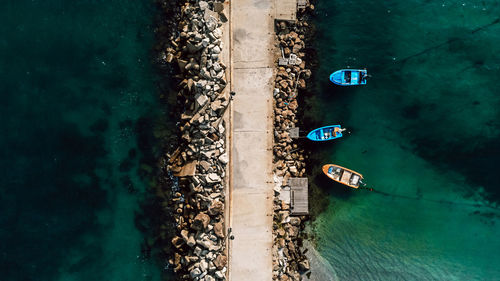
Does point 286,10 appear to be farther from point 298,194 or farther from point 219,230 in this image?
point 219,230

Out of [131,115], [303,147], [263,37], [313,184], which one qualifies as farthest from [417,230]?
[131,115]

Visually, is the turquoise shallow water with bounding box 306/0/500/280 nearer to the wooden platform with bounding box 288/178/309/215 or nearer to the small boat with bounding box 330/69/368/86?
the small boat with bounding box 330/69/368/86

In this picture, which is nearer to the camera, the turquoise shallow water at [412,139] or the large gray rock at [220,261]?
the large gray rock at [220,261]

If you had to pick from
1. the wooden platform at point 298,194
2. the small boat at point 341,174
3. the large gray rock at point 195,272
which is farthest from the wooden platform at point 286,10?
the large gray rock at point 195,272

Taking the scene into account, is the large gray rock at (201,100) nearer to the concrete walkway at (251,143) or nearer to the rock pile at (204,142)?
the rock pile at (204,142)

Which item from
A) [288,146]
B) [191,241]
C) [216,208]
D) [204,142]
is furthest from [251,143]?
[191,241]

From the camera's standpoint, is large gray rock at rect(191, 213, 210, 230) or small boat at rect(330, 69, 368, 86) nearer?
large gray rock at rect(191, 213, 210, 230)

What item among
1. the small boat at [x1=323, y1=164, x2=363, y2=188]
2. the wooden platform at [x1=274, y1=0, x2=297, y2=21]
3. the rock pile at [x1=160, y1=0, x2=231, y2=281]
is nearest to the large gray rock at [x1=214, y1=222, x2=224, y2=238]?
the rock pile at [x1=160, y1=0, x2=231, y2=281]
